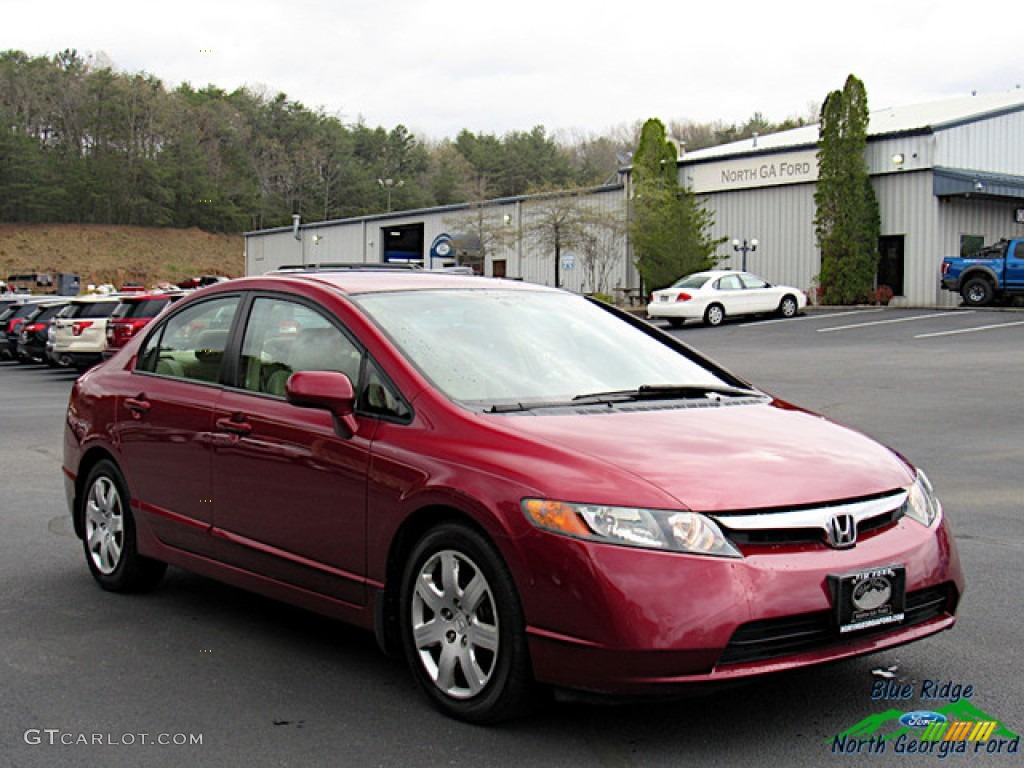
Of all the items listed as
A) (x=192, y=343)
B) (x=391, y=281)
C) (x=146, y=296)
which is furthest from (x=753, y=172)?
(x=391, y=281)

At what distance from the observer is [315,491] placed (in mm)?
4738

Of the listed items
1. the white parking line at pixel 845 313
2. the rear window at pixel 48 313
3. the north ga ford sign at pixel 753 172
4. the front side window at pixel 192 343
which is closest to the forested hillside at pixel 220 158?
the north ga ford sign at pixel 753 172

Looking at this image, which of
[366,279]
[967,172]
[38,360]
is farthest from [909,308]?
[366,279]

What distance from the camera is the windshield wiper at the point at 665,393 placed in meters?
4.73

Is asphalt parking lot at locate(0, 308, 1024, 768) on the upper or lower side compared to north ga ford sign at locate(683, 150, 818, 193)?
lower

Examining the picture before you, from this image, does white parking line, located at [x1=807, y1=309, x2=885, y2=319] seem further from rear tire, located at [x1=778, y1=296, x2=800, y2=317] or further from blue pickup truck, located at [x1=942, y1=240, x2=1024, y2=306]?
blue pickup truck, located at [x1=942, y1=240, x2=1024, y2=306]

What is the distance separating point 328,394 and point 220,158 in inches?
4677

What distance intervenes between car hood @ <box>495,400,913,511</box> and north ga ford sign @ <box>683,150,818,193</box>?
38905mm

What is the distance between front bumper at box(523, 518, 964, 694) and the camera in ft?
12.0

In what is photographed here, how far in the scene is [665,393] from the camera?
16.1 ft

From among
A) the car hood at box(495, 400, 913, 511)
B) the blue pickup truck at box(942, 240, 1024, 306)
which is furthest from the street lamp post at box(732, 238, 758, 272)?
the car hood at box(495, 400, 913, 511)

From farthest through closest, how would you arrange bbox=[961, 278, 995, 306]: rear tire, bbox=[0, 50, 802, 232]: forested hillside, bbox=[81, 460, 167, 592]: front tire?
1. bbox=[0, 50, 802, 232]: forested hillside
2. bbox=[961, 278, 995, 306]: rear tire
3. bbox=[81, 460, 167, 592]: front tire

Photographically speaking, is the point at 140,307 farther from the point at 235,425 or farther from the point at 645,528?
the point at 645,528

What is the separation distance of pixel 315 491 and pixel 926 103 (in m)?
52.1
